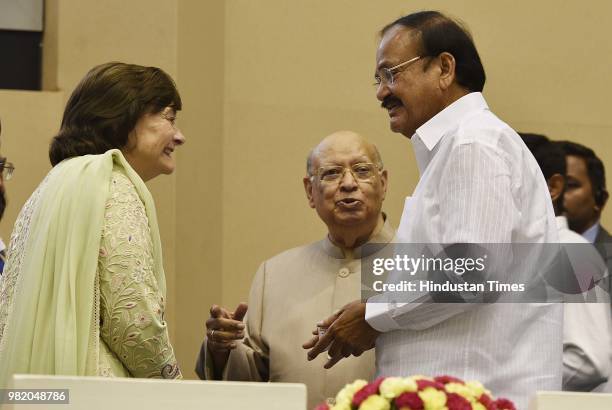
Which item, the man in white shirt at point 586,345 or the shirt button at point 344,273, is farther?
the shirt button at point 344,273

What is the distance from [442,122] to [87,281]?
1.23 meters

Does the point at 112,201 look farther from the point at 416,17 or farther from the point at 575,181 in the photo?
the point at 575,181

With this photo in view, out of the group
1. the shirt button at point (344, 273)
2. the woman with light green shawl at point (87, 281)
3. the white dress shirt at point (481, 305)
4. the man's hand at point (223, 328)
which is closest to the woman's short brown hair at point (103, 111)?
the woman with light green shawl at point (87, 281)

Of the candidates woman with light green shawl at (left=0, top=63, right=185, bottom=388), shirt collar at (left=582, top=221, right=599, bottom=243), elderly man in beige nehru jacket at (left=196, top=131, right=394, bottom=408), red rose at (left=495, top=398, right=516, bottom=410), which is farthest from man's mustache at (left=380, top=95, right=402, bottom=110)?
shirt collar at (left=582, top=221, right=599, bottom=243)

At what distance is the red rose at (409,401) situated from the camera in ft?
8.90

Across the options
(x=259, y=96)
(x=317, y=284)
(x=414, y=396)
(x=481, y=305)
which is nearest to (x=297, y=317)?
(x=317, y=284)

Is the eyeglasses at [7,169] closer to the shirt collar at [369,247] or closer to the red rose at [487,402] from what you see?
the shirt collar at [369,247]

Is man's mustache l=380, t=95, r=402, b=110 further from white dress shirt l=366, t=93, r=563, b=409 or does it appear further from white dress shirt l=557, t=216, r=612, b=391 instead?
white dress shirt l=557, t=216, r=612, b=391

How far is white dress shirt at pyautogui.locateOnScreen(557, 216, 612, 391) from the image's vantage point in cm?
452

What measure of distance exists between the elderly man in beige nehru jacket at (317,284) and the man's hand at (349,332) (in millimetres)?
807

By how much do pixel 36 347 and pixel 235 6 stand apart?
3.91 meters

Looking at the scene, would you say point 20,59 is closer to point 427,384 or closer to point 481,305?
point 481,305

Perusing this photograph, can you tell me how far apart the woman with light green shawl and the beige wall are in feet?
9.03

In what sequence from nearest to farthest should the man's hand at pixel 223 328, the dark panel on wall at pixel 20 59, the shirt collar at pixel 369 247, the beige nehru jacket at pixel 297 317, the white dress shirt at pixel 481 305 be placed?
the white dress shirt at pixel 481 305 < the man's hand at pixel 223 328 < the beige nehru jacket at pixel 297 317 < the shirt collar at pixel 369 247 < the dark panel on wall at pixel 20 59
